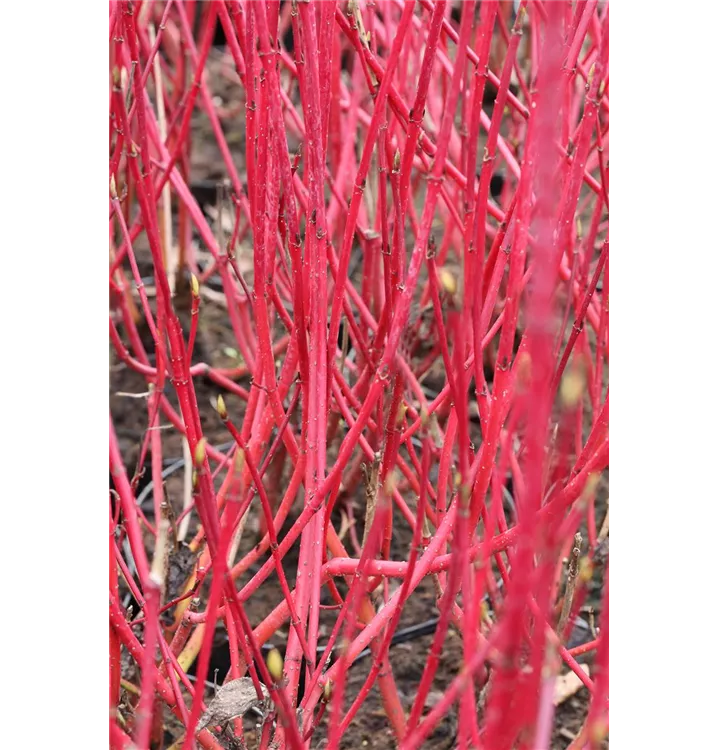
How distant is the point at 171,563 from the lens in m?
1.45

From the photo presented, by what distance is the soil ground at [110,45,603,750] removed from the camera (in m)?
1.63

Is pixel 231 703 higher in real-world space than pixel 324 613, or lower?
higher

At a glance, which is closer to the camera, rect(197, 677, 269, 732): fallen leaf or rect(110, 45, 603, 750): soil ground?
rect(197, 677, 269, 732): fallen leaf

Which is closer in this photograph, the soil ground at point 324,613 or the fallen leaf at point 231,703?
the fallen leaf at point 231,703

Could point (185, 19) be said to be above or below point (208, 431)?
above

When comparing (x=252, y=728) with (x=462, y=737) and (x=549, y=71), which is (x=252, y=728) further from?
(x=549, y=71)

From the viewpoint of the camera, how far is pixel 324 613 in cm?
188

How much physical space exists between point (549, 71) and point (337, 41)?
91 cm

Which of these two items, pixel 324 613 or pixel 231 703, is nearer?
pixel 231 703

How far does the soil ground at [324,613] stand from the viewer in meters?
1.63

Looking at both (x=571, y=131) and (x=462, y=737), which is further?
(x=571, y=131)

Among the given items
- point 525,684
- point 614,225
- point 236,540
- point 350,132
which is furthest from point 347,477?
point 525,684

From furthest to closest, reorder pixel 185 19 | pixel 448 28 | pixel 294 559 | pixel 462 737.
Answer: pixel 294 559 → pixel 185 19 → pixel 448 28 → pixel 462 737

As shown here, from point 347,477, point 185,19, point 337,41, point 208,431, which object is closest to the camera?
point 337,41
